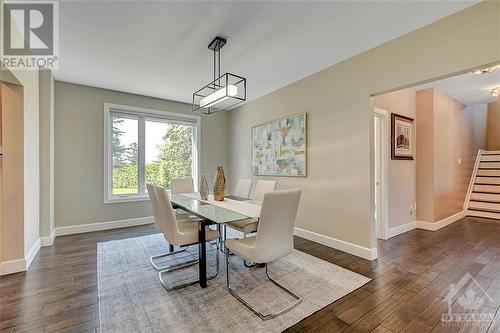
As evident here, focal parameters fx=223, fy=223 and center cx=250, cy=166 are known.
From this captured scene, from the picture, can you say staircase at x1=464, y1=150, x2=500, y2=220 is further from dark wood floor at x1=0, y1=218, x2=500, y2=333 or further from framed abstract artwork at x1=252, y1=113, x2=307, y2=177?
framed abstract artwork at x1=252, y1=113, x2=307, y2=177

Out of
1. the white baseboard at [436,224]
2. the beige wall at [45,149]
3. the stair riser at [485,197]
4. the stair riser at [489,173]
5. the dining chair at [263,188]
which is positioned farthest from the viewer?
the stair riser at [489,173]

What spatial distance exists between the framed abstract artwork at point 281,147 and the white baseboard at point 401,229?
1671 millimetres

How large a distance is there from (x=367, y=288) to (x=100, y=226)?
425cm

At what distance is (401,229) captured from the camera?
3.75 meters

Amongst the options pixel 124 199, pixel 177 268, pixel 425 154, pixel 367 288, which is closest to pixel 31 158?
pixel 124 199

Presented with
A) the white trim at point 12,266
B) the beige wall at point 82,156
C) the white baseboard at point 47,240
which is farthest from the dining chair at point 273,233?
the beige wall at point 82,156

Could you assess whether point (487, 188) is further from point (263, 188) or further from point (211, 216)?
point (211, 216)

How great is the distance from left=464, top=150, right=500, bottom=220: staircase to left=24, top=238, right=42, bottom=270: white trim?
7805 mm

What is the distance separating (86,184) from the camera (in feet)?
12.9

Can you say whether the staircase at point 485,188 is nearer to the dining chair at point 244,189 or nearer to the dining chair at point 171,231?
the dining chair at point 244,189

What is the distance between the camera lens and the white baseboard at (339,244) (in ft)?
9.01

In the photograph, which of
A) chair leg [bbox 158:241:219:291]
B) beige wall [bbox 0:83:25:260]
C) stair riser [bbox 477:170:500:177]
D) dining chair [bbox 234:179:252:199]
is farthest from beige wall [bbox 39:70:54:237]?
stair riser [bbox 477:170:500:177]

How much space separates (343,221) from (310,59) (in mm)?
2210

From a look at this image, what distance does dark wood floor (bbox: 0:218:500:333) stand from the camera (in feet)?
5.38
